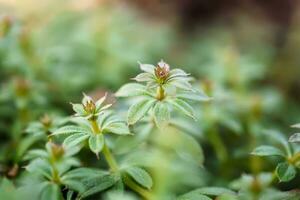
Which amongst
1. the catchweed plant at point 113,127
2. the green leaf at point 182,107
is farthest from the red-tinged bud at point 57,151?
the green leaf at point 182,107

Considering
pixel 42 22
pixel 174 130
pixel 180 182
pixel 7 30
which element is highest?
pixel 42 22

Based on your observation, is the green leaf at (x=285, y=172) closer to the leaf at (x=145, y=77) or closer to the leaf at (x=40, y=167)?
the leaf at (x=145, y=77)

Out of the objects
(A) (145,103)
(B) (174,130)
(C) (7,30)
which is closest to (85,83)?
(C) (7,30)

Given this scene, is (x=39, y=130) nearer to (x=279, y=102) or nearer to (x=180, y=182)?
Result: (x=180, y=182)

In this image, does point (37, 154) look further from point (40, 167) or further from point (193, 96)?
point (193, 96)

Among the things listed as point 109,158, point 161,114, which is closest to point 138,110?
A: point 161,114

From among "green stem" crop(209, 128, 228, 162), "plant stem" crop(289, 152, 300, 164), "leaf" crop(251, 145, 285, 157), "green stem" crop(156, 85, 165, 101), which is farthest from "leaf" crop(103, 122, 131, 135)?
"green stem" crop(209, 128, 228, 162)
